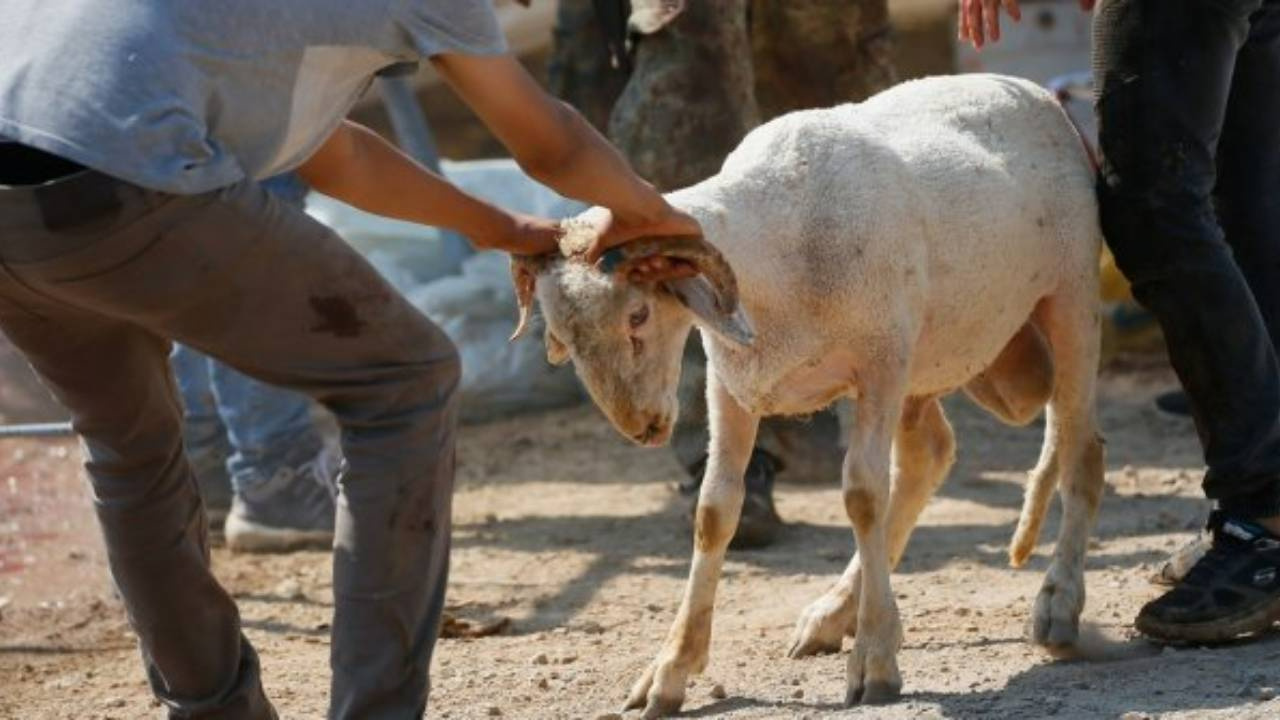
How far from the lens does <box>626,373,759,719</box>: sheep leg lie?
4.97 metres

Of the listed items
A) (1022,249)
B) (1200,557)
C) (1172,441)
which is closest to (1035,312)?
(1022,249)

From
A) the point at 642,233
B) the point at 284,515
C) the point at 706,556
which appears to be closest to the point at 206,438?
the point at 284,515

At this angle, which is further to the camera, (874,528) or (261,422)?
(261,422)

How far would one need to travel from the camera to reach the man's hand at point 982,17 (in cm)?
553

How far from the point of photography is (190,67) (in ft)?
12.0

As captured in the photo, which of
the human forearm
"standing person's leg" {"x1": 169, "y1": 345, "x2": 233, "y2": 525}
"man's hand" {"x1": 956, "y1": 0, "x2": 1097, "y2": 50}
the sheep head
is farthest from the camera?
"standing person's leg" {"x1": 169, "y1": 345, "x2": 233, "y2": 525}

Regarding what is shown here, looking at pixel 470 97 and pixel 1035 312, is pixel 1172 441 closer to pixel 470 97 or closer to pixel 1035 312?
pixel 1035 312

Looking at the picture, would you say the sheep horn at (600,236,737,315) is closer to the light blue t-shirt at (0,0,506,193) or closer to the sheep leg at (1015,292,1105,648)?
the light blue t-shirt at (0,0,506,193)

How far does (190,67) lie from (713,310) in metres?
1.32

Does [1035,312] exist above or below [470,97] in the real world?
below

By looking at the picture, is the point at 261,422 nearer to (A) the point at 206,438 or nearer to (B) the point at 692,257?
(A) the point at 206,438

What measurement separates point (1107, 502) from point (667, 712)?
2788mm

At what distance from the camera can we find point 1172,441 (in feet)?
27.6

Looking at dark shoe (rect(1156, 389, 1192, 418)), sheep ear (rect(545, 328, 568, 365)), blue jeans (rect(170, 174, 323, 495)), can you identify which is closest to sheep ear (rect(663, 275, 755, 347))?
sheep ear (rect(545, 328, 568, 365))
